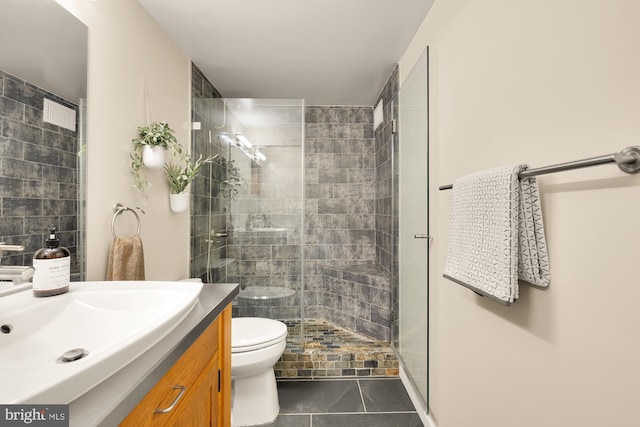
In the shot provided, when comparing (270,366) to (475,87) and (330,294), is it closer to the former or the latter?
(330,294)

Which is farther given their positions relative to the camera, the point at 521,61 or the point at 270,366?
the point at 270,366

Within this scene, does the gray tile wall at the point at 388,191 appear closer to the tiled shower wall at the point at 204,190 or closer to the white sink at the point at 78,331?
the tiled shower wall at the point at 204,190

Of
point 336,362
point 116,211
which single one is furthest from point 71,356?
point 336,362

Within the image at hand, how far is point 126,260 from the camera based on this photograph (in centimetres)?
152

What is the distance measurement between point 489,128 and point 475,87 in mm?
217

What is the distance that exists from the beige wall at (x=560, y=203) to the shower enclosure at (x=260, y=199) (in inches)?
58.8

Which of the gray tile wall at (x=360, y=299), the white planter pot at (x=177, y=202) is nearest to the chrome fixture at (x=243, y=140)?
the white planter pot at (x=177, y=202)

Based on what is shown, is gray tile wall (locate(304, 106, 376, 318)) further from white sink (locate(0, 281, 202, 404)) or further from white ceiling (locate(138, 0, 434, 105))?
white sink (locate(0, 281, 202, 404))

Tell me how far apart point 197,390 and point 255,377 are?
3.72 feet

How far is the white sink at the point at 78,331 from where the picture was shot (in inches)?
18.5

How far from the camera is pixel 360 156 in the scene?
3.46 metres

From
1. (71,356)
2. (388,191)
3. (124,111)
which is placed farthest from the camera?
(388,191)

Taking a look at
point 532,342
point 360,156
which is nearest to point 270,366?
point 532,342

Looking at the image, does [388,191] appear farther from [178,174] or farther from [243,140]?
[178,174]
